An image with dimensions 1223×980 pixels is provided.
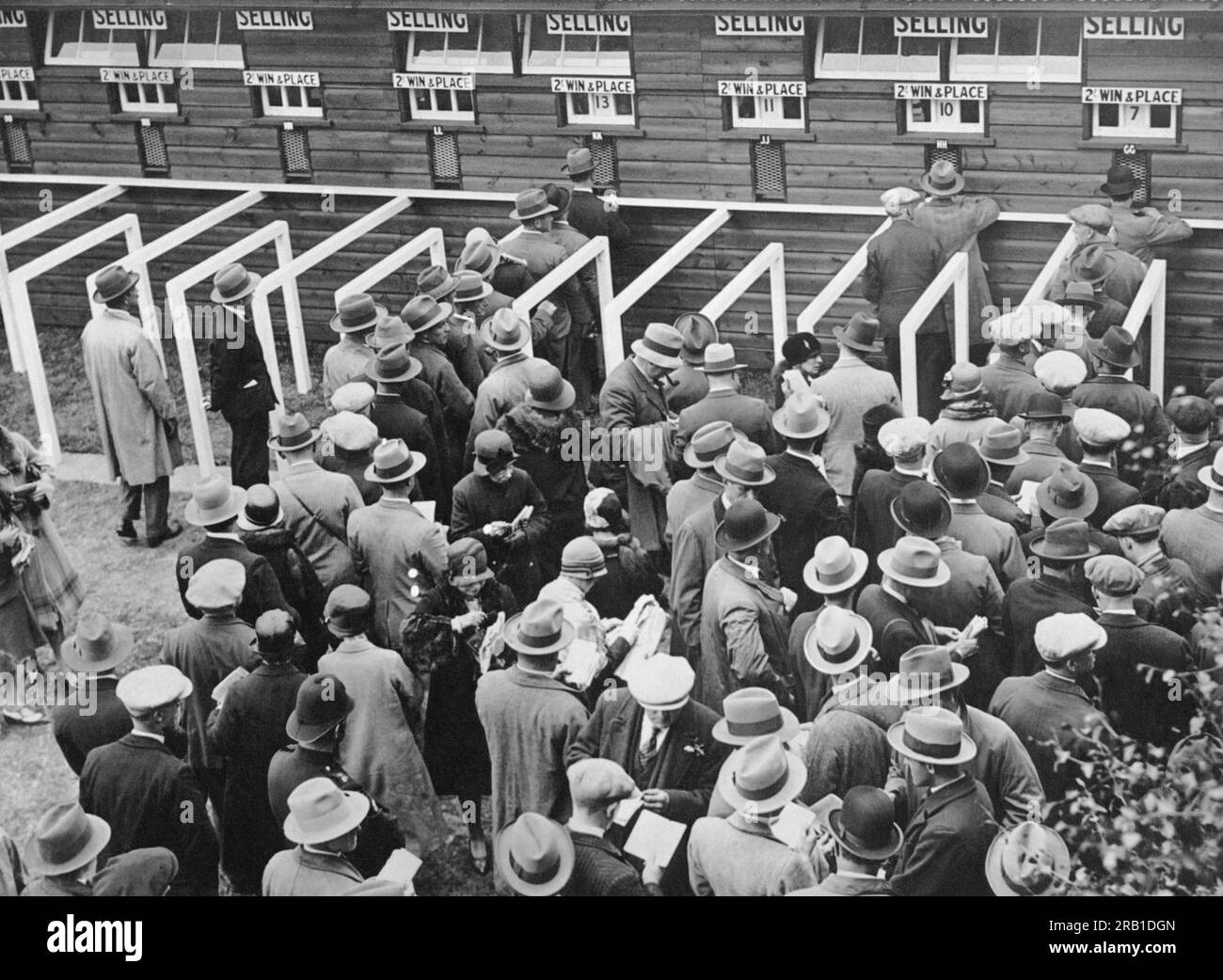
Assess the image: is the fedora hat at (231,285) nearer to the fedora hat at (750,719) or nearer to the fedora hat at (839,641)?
the fedora hat at (839,641)

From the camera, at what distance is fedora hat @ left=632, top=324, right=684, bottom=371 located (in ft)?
34.4

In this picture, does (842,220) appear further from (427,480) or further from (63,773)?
(63,773)

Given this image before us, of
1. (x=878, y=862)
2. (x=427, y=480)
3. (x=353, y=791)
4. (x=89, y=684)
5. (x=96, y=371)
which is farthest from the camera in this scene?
(x=96, y=371)

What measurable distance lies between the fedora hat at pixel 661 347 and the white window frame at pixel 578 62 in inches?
164

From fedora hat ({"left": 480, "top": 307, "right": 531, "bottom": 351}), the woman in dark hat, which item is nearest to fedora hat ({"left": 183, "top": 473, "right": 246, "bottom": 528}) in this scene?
the woman in dark hat

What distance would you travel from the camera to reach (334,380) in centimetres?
1147

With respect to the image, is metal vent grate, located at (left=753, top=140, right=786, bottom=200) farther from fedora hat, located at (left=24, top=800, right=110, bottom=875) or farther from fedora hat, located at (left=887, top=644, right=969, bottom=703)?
fedora hat, located at (left=24, top=800, right=110, bottom=875)

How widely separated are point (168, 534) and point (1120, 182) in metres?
7.04

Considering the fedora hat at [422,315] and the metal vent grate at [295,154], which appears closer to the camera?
the fedora hat at [422,315]

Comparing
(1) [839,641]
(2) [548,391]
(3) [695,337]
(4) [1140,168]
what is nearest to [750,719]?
(1) [839,641]

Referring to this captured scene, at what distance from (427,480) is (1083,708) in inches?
184

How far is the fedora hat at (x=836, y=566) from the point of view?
326 inches

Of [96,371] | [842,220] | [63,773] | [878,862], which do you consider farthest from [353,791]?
[842,220]

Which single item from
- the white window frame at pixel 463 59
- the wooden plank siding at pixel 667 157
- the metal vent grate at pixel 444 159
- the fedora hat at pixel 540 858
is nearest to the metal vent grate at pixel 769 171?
the wooden plank siding at pixel 667 157
